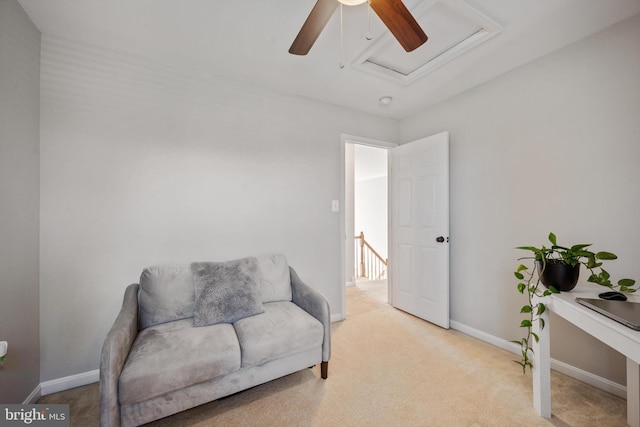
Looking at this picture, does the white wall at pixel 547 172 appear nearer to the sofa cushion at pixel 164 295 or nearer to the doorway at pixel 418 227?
the doorway at pixel 418 227

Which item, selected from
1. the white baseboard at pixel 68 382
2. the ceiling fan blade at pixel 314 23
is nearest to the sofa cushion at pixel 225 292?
the white baseboard at pixel 68 382

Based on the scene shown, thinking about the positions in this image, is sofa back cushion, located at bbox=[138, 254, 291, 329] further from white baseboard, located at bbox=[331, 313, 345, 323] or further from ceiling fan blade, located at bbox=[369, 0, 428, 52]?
ceiling fan blade, located at bbox=[369, 0, 428, 52]

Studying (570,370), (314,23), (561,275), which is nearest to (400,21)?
(314,23)

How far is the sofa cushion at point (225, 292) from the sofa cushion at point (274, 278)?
0.59ft

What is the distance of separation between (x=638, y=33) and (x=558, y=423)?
2476 millimetres

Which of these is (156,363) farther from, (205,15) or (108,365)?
(205,15)

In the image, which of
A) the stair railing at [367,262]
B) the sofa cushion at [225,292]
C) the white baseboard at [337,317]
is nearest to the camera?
the sofa cushion at [225,292]

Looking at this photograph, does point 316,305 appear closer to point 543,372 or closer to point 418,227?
point 543,372

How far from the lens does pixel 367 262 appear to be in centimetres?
583

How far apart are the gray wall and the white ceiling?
0.27 metres

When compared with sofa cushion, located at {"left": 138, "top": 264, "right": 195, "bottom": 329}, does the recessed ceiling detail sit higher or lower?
higher

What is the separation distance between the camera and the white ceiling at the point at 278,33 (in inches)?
→ 61.9

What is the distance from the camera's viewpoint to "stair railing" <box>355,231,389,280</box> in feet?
18.4

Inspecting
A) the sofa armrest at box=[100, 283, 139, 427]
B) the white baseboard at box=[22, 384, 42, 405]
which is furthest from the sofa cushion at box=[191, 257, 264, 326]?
the white baseboard at box=[22, 384, 42, 405]
